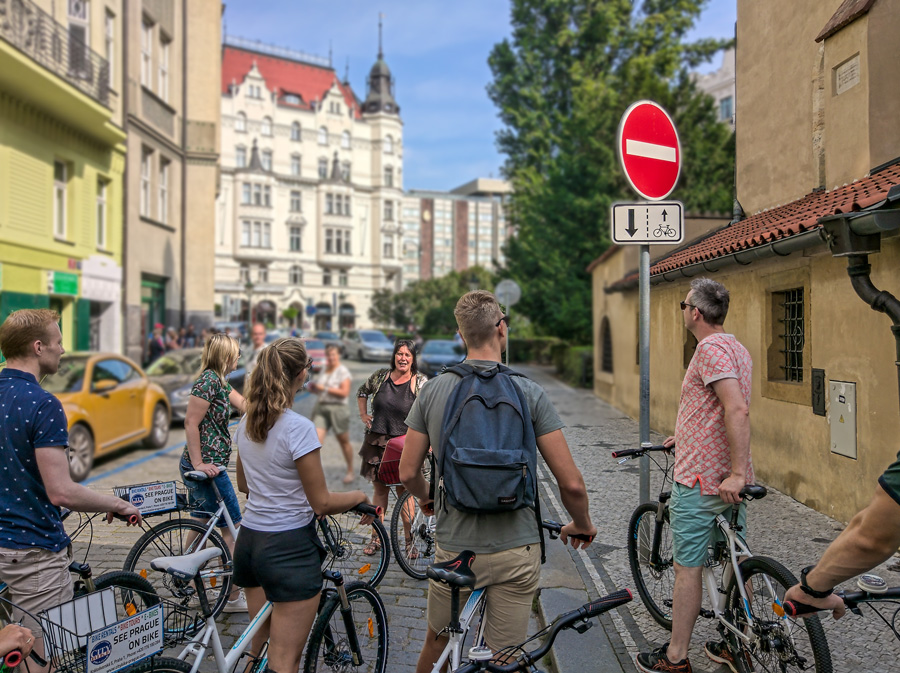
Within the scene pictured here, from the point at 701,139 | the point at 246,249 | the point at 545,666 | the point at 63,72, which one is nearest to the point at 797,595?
the point at 545,666

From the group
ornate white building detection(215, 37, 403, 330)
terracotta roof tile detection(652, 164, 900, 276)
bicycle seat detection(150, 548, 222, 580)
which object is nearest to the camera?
bicycle seat detection(150, 548, 222, 580)

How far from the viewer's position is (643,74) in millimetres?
25562

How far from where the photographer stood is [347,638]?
348 cm

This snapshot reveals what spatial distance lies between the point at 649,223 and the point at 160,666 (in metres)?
3.96

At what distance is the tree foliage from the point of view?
943 inches

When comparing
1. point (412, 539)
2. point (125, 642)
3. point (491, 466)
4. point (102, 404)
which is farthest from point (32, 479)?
point (102, 404)

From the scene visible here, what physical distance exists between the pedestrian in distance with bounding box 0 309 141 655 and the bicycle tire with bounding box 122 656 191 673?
0.53 m

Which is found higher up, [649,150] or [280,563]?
[649,150]

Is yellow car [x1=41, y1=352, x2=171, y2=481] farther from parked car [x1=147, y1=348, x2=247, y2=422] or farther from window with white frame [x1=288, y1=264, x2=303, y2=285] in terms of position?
window with white frame [x1=288, y1=264, x2=303, y2=285]

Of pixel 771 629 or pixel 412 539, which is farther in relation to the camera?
pixel 412 539

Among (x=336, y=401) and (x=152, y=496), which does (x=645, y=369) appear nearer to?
(x=152, y=496)

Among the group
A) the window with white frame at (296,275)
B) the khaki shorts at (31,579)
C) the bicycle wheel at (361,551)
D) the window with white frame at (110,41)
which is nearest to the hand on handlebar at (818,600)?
the khaki shorts at (31,579)

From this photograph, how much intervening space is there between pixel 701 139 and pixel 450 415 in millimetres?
22697

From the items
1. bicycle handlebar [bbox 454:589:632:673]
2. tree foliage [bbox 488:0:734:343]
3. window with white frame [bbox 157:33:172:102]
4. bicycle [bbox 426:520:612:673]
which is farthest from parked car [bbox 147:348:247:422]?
tree foliage [bbox 488:0:734:343]
